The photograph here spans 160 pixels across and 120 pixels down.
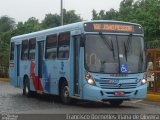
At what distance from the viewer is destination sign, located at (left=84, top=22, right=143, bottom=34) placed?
52.9 ft

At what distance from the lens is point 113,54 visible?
16.0 meters

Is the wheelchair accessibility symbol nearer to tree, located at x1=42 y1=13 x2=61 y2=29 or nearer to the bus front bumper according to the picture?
the bus front bumper

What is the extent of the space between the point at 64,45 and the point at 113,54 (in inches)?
87.5

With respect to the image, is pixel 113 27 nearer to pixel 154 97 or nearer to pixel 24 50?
pixel 154 97

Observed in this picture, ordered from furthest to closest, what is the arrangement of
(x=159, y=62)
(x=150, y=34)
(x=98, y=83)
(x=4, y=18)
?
(x=4, y=18) < (x=150, y=34) < (x=159, y=62) < (x=98, y=83)

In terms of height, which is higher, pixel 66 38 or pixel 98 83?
pixel 66 38

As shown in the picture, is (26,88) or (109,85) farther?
(26,88)

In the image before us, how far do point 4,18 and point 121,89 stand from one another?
232 feet

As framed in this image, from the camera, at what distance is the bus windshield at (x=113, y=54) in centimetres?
1581

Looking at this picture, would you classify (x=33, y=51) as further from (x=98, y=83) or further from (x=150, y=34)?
(x=150, y=34)

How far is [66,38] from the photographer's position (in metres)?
17.4

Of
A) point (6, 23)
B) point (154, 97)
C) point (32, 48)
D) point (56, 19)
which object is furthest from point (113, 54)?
point (6, 23)

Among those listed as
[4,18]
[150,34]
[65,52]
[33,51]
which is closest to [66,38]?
[65,52]

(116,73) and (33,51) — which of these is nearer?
(116,73)
